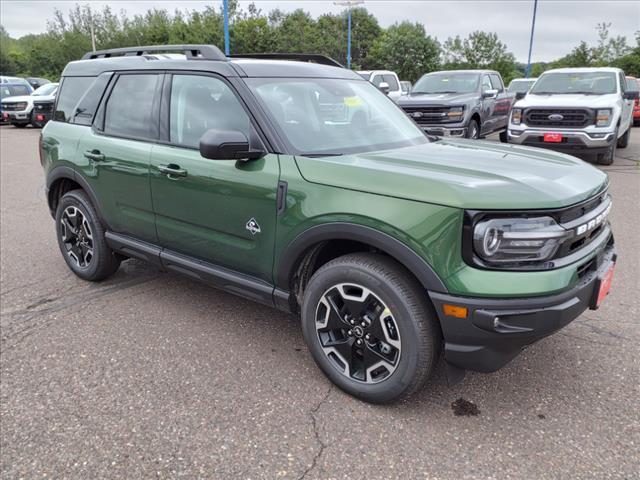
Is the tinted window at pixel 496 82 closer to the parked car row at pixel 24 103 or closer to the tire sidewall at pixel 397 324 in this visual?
the tire sidewall at pixel 397 324

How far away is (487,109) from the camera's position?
469 inches

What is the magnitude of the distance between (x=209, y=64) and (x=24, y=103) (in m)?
21.0

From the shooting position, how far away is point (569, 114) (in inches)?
378

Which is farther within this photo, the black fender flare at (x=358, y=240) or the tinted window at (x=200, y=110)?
the tinted window at (x=200, y=110)

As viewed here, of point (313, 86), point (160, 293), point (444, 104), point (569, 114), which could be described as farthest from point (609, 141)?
point (160, 293)

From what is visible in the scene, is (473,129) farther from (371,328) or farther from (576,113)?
(371,328)

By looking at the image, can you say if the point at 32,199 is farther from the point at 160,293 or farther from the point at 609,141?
the point at 609,141

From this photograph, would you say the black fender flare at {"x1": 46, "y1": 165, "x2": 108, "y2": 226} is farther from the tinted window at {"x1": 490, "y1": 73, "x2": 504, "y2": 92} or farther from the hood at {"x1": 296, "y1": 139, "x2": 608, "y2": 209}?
the tinted window at {"x1": 490, "y1": 73, "x2": 504, "y2": 92}

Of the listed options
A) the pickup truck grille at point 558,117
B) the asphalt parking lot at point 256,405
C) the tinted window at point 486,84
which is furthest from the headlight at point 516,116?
the asphalt parking lot at point 256,405

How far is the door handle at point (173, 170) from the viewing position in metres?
3.29

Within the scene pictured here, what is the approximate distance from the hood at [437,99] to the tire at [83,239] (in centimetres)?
820

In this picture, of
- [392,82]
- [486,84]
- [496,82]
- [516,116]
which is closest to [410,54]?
[392,82]

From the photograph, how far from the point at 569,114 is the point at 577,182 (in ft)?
26.1

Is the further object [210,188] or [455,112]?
[455,112]
